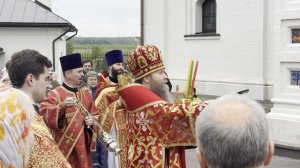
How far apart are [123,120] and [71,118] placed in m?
0.85

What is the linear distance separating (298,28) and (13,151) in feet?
26.5

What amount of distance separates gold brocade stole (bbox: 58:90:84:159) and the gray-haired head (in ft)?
12.7

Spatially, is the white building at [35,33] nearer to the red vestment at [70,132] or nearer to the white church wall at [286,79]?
the white church wall at [286,79]

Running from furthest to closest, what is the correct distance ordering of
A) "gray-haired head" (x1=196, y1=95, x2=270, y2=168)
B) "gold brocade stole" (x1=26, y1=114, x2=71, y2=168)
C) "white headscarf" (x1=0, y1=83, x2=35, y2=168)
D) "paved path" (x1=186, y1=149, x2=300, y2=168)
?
"paved path" (x1=186, y1=149, x2=300, y2=168) → "gold brocade stole" (x1=26, y1=114, x2=71, y2=168) → "white headscarf" (x1=0, y1=83, x2=35, y2=168) → "gray-haired head" (x1=196, y1=95, x2=270, y2=168)

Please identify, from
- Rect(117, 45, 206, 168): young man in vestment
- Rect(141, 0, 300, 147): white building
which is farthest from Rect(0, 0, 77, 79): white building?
Rect(117, 45, 206, 168): young man in vestment

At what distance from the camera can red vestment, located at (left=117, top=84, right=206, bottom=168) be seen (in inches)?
159

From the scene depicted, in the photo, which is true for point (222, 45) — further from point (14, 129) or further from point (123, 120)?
point (14, 129)

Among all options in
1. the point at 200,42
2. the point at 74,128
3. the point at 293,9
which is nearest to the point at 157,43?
the point at 200,42

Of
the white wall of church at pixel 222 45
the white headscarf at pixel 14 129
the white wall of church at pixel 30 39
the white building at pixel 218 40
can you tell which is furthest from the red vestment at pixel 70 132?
the white wall of church at pixel 30 39

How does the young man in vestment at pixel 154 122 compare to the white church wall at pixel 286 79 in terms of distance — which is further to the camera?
the white church wall at pixel 286 79

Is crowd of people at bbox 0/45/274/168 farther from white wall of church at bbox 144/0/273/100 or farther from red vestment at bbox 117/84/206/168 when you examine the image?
white wall of church at bbox 144/0/273/100

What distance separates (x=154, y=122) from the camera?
4.16 meters

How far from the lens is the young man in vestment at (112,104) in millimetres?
6543

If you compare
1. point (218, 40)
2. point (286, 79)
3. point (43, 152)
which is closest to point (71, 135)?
point (43, 152)
